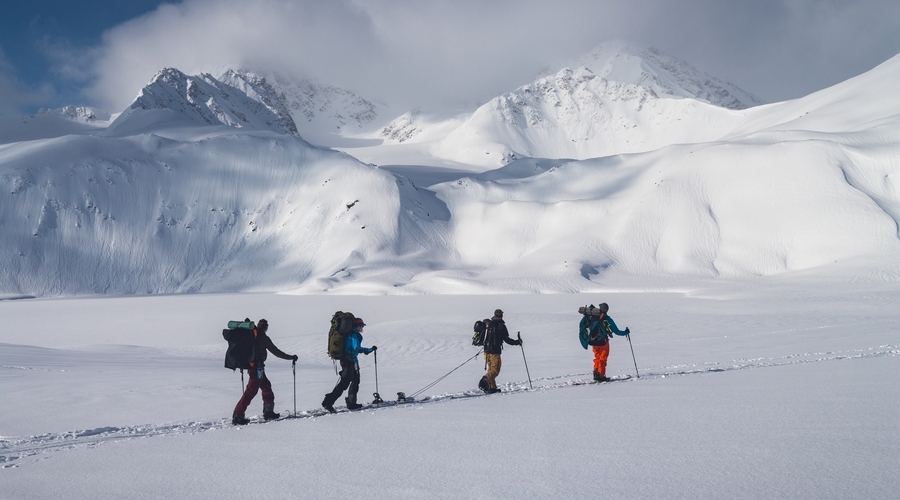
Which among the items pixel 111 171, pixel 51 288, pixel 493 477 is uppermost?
pixel 111 171

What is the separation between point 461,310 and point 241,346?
25398 mm

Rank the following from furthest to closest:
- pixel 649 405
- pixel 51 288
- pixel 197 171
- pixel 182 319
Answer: pixel 197 171 < pixel 51 288 < pixel 182 319 < pixel 649 405

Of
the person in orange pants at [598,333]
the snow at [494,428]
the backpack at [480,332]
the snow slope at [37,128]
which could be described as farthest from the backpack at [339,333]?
the snow slope at [37,128]

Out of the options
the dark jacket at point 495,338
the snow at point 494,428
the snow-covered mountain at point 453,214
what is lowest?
the snow at point 494,428

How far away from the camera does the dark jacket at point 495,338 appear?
455 inches

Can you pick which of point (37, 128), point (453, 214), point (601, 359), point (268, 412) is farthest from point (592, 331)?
point (37, 128)

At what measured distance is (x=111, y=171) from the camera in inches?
3194

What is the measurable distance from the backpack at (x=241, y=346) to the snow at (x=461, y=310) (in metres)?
1.07

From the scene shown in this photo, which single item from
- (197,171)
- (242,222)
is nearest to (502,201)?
(242,222)

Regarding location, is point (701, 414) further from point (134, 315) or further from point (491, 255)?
point (491, 255)

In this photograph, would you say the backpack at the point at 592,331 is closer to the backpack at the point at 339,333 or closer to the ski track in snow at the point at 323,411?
the ski track in snow at the point at 323,411

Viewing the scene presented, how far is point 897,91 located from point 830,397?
314 ft

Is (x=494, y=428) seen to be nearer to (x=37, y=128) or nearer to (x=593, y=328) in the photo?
(x=593, y=328)

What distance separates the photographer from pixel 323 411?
9.85m
